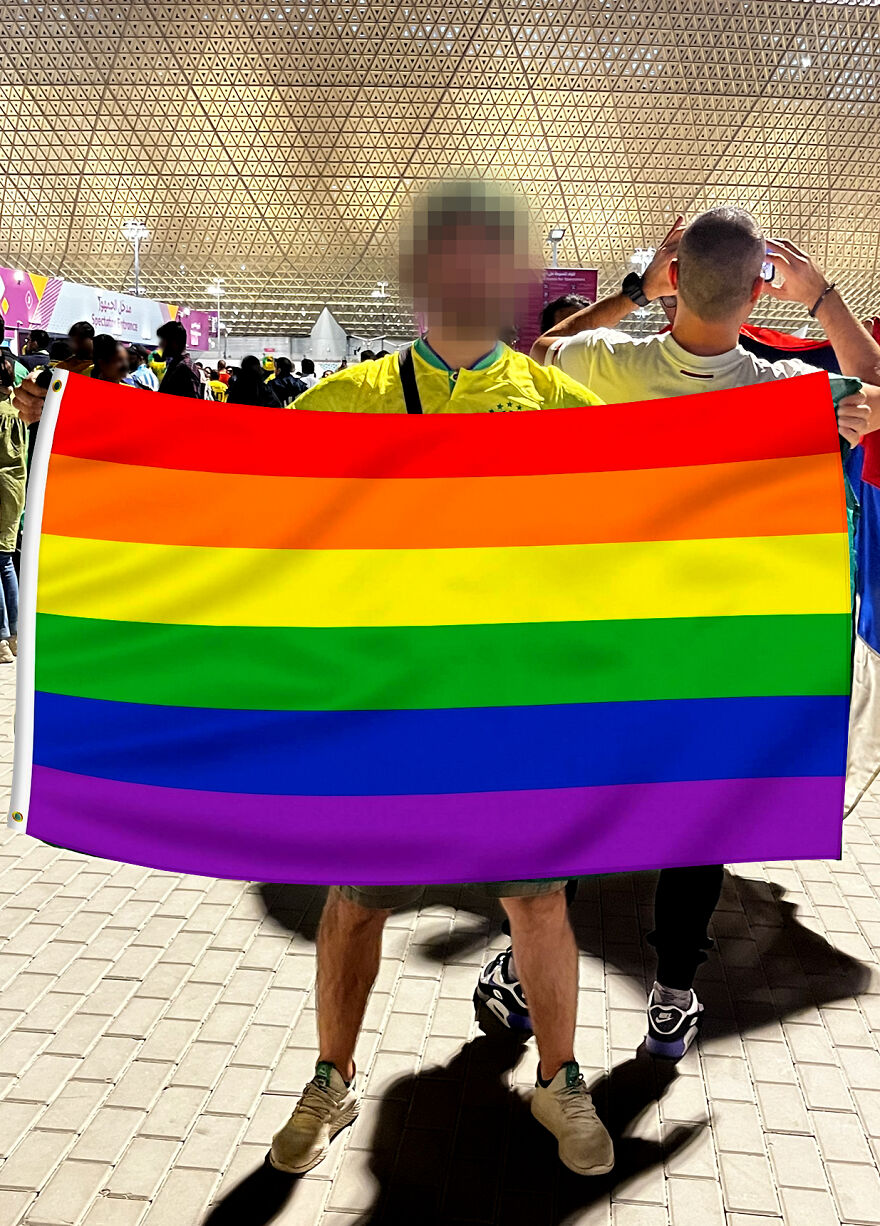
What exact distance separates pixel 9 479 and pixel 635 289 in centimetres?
503

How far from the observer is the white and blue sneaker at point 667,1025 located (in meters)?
2.57

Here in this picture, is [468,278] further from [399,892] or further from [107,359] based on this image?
[107,359]

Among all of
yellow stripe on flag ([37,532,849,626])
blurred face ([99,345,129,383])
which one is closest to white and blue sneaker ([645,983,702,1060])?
yellow stripe on flag ([37,532,849,626])

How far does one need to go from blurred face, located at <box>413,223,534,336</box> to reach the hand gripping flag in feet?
A: 1.45

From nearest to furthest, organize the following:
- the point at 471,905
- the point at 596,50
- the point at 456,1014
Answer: the point at 456,1014 → the point at 471,905 → the point at 596,50

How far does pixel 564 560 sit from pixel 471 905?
1.95 meters

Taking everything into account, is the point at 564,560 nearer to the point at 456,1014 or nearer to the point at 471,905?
the point at 456,1014

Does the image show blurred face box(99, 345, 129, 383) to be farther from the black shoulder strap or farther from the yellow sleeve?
the yellow sleeve

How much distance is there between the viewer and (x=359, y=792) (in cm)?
183

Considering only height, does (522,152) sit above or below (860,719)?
above

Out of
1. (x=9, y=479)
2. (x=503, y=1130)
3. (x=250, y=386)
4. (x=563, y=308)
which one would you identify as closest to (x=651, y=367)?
(x=503, y=1130)

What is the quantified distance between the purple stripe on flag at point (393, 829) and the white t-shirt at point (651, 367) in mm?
927

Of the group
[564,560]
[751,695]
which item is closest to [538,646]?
[564,560]

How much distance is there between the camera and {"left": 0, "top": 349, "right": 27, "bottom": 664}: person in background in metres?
6.45
